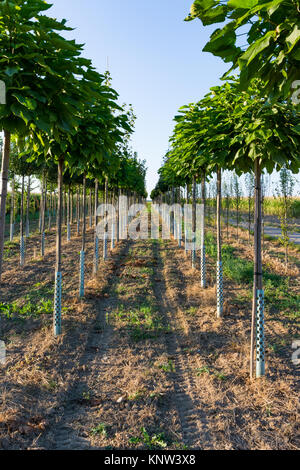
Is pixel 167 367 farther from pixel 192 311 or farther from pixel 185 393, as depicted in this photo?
pixel 192 311

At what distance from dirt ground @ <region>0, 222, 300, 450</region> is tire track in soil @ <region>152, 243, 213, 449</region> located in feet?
0.05

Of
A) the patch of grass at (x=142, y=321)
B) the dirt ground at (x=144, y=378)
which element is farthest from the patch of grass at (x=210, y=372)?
the patch of grass at (x=142, y=321)

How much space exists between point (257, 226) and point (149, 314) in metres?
3.73

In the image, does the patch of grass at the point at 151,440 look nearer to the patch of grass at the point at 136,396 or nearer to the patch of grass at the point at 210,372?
the patch of grass at the point at 136,396

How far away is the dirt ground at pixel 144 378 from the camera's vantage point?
11.3ft

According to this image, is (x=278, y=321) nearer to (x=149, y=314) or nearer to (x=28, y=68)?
(x=149, y=314)

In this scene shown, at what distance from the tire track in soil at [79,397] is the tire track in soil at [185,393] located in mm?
1136

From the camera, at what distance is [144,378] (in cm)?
469

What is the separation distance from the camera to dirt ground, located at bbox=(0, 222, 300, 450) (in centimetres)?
346

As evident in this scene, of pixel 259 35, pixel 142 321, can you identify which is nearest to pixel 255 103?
pixel 259 35

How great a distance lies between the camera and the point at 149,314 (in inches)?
294

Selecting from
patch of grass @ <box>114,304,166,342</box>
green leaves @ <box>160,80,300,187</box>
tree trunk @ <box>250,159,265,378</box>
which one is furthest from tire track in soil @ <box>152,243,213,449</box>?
green leaves @ <box>160,80,300,187</box>

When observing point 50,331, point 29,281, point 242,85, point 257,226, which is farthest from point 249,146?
point 29,281

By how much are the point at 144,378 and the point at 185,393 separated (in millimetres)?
672
